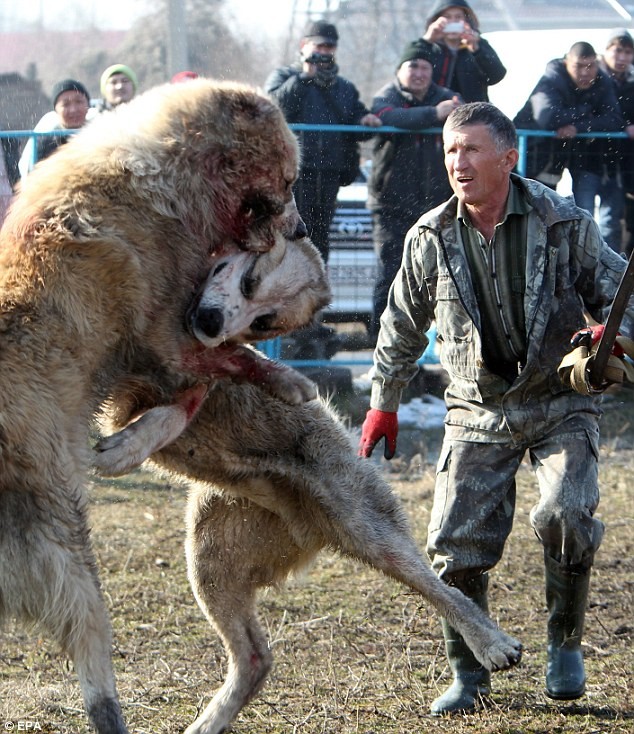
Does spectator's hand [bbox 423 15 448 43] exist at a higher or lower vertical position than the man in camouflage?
higher

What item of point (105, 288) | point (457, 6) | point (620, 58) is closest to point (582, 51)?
point (620, 58)

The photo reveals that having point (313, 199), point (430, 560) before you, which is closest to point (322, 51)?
point (313, 199)

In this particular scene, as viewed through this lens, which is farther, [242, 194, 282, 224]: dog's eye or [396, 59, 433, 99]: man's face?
[396, 59, 433, 99]: man's face

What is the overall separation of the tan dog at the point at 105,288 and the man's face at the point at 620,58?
5248 millimetres

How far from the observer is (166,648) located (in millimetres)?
4742

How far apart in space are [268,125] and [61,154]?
68cm

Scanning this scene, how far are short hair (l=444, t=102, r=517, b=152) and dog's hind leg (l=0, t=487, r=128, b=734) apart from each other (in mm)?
2028

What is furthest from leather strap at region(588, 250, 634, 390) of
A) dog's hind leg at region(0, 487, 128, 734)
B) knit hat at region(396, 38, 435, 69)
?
knit hat at region(396, 38, 435, 69)

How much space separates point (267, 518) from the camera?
429 cm

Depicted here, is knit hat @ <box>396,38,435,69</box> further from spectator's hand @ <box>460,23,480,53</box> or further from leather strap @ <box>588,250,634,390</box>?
leather strap @ <box>588,250,634,390</box>

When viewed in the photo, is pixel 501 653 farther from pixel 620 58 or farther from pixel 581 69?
pixel 620 58

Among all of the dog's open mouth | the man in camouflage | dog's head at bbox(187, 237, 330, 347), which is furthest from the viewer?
the man in camouflage

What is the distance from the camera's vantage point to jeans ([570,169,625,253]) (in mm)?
8180

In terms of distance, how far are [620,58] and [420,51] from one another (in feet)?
5.27
